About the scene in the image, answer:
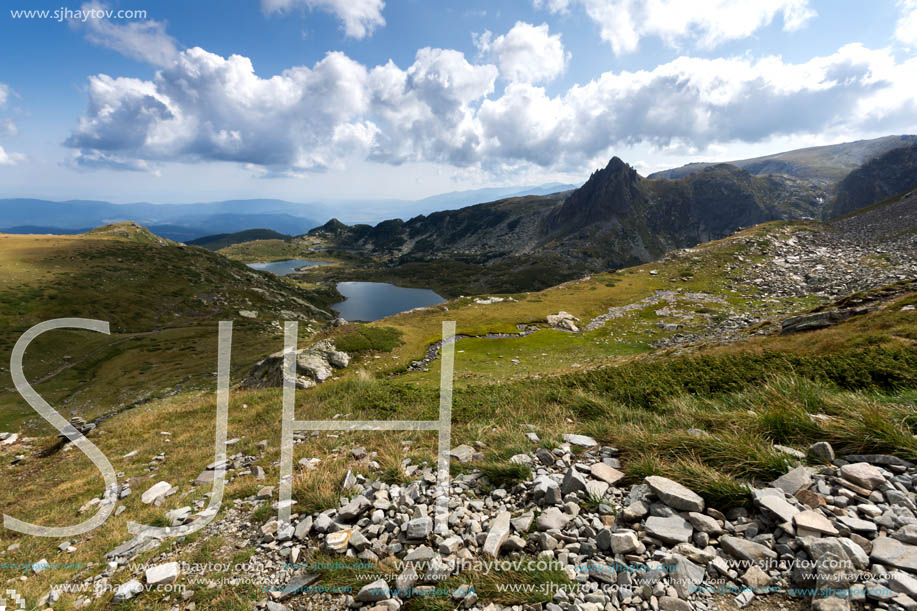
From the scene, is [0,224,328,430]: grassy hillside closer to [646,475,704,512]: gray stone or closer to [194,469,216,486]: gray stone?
[194,469,216,486]: gray stone

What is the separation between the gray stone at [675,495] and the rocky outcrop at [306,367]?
2483 centimetres

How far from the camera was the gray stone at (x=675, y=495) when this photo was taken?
509 cm

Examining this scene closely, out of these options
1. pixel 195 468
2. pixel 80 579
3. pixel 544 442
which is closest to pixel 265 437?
pixel 195 468

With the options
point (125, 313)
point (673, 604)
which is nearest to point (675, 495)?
point (673, 604)

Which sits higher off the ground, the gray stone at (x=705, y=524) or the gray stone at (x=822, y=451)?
the gray stone at (x=822, y=451)

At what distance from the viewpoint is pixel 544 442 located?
815 cm

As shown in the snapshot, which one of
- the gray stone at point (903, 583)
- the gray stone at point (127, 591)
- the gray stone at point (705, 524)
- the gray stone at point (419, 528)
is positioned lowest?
the gray stone at point (127, 591)

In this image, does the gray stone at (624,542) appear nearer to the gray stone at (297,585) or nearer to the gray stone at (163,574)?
the gray stone at (297,585)

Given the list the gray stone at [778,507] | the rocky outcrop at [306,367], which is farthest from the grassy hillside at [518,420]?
the rocky outcrop at [306,367]

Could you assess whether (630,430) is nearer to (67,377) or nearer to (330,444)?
(330,444)

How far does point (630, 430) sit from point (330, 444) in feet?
30.2

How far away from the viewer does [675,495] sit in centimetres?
525

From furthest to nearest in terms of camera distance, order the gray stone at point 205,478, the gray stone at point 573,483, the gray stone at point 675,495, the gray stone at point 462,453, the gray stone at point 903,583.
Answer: the gray stone at point 205,478 < the gray stone at point 462,453 < the gray stone at point 573,483 < the gray stone at point 675,495 < the gray stone at point 903,583

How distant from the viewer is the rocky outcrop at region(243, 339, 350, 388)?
27.8 m
